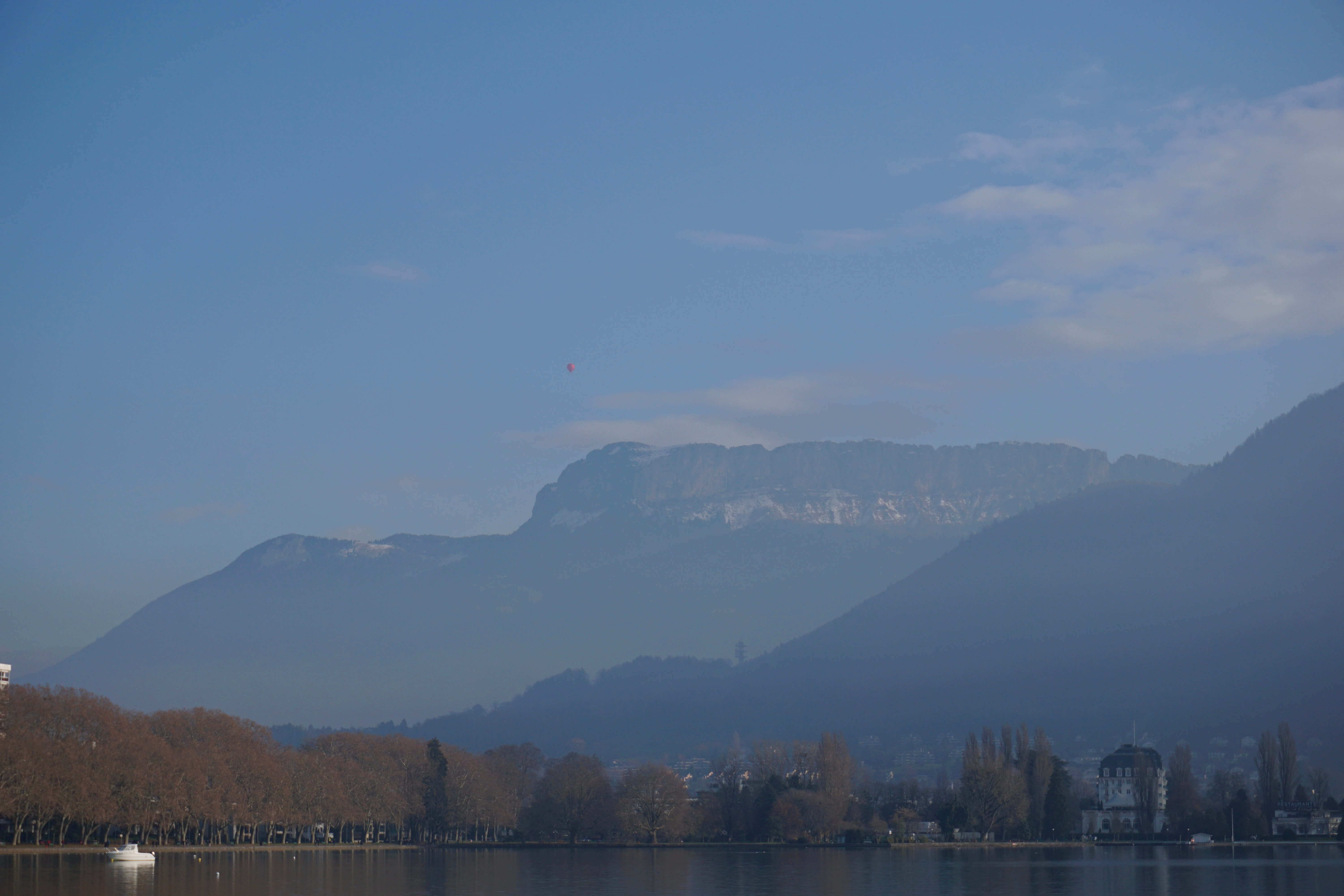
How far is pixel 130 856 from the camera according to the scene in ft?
332

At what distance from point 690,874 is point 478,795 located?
75.0 meters

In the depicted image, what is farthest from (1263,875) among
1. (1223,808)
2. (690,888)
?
(1223,808)

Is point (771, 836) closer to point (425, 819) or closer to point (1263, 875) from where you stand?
point (425, 819)

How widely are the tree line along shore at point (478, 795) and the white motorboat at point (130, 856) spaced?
1111cm

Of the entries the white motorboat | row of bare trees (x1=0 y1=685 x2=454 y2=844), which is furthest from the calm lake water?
row of bare trees (x1=0 y1=685 x2=454 y2=844)

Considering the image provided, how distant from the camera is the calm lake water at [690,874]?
76750 mm

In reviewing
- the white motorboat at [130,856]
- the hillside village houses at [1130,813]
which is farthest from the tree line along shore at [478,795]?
the white motorboat at [130,856]

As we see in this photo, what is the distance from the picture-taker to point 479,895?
7400cm

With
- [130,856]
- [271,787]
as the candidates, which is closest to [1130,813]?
[271,787]

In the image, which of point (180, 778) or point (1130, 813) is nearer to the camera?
point (180, 778)

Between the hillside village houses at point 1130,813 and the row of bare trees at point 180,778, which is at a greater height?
Answer: the row of bare trees at point 180,778

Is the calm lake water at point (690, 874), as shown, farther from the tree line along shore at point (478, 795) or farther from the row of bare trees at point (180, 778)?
the tree line along shore at point (478, 795)

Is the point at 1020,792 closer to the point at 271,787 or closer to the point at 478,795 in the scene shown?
the point at 478,795

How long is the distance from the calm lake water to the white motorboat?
3.50ft
